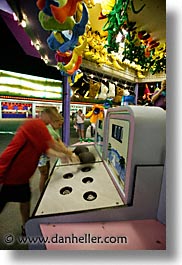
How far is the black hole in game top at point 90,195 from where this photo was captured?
0.49 meters

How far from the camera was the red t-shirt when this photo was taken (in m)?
0.53

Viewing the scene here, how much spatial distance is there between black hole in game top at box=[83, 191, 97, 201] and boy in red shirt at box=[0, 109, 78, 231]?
6.3 inches

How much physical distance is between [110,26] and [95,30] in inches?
10.0

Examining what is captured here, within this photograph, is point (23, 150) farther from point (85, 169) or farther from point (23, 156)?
point (85, 169)

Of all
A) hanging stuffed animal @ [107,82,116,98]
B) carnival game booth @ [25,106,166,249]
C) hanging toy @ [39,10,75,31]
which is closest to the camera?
carnival game booth @ [25,106,166,249]

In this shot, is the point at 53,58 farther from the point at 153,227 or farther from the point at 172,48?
the point at 153,227

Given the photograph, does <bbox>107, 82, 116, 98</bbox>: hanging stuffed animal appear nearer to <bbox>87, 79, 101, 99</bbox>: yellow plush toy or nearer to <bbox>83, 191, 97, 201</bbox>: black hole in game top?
<bbox>87, 79, 101, 99</bbox>: yellow plush toy

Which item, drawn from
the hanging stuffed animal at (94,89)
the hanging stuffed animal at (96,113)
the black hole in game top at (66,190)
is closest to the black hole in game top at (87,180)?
the black hole in game top at (66,190)

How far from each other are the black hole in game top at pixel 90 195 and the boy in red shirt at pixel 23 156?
0.16m

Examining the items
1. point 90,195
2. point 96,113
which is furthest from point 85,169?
point 96,113

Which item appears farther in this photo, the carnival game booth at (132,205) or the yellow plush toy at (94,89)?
the yellow plush toy at (94,89)

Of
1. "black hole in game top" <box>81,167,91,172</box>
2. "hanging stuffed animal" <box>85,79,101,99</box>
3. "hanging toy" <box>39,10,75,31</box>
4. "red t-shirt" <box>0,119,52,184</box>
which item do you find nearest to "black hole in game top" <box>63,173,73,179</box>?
"black hole in game top" <box>81,167,91,172</box>

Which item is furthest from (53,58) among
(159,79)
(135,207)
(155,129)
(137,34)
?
(135,207)

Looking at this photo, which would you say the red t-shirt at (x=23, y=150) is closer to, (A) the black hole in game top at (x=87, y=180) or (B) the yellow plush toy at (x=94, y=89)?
(A) the black hole in game top at (x=87, y=180)
